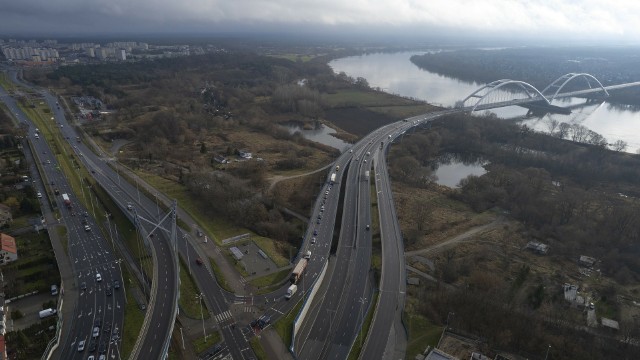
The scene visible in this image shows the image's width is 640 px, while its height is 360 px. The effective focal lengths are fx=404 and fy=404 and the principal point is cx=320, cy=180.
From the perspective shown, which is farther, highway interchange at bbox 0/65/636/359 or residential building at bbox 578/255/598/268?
residential building at bbox 578/255/598/268

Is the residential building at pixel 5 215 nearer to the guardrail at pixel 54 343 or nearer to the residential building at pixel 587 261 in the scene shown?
the guardrail at pixel 54 343

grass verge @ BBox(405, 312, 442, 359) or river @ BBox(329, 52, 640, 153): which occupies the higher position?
river @ BBox(329, 52, 640, 153)

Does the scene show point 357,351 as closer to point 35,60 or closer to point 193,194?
point 193,194

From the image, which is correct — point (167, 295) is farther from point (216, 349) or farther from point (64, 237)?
point (64, 237)

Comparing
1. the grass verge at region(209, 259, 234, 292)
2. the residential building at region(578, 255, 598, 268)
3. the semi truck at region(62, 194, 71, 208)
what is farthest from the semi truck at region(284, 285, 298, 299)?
the residential building at region(578, 255, 598, 268)

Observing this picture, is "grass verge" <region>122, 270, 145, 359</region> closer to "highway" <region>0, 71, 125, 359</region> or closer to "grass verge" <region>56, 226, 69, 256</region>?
"highway" <region>0, 71, 125, 359</region>

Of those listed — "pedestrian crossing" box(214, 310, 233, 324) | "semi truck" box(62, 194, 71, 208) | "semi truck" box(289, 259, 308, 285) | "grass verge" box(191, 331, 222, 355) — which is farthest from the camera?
"semi truck" box(62, 194, 71, 208)
